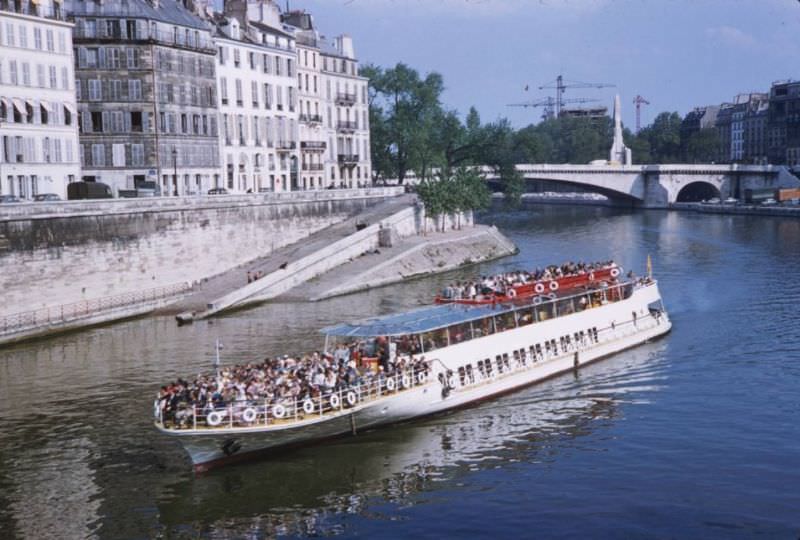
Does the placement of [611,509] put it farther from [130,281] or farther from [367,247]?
[367,247]

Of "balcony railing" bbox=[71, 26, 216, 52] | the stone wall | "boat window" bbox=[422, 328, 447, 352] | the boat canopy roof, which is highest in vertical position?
"balcony railing" bbox=[71, 26, 216, 52]

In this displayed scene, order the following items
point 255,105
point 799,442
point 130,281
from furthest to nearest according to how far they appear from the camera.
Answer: point 255,105
point 130,281
point 799,442

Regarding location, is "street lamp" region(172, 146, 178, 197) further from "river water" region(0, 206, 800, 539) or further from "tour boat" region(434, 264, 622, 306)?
"tour boat" region(434, 264, 622, 306)

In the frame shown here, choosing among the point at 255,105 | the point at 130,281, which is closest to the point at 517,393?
the point at 130,281

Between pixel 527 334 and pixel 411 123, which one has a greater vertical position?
pixel 411 123

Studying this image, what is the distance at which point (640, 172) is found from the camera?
142 m

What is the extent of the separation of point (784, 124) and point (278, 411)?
173213 mm

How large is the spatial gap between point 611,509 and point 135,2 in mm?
55693

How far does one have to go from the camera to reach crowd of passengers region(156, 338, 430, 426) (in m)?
31.6

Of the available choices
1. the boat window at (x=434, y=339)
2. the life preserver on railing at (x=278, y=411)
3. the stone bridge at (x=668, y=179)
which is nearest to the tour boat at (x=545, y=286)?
the boat window at (x=434, y=339)

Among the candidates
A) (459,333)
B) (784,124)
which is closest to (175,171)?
(459,333)

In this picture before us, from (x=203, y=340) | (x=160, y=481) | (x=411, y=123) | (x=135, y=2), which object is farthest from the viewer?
(x=411, y=123)

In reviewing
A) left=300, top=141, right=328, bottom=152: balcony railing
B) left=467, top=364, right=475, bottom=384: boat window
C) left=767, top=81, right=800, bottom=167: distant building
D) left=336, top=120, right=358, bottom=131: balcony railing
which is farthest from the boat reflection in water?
left=767, top=81, right=800, bottom=167: distant building

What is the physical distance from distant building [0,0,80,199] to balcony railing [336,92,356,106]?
128ft
